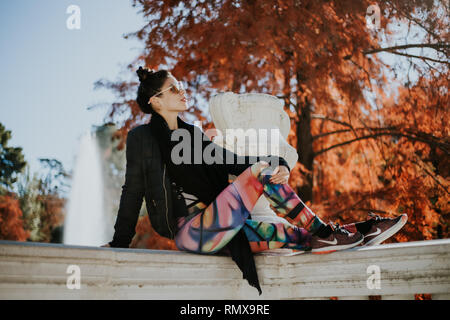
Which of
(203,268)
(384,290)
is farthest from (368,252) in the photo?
(203,268)

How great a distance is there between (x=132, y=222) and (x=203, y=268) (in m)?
0.57

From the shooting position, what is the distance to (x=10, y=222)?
1260 cm

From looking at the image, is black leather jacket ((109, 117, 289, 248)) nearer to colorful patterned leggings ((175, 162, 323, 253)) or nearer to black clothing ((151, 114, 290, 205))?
black clothing ((151, 114, 290, 205))

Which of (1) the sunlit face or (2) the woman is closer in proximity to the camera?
(2) the woman

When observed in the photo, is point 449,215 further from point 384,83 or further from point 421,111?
point 384,83

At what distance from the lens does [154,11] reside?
573 centimetres

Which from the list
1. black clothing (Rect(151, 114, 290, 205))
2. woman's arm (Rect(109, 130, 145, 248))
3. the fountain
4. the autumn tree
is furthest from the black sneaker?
the fountain

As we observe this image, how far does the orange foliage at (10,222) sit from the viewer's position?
41.1 ft

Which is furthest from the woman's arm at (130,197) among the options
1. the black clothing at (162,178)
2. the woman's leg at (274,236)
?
the woman's leg at (274,236)

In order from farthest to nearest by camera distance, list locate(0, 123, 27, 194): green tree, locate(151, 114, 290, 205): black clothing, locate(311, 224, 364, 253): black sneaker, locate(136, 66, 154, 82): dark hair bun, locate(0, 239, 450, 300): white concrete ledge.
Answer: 1. locate(0, 123, 27, 194): green tree
2. locate(136, 66, 154, 82): dark hair bun
3. locate(151, 114, 290, 205): black clothing
4. locate(311, 224, 364, 253): black sneaker
5. locate(0, 239, 450, 300): white concrete ledge

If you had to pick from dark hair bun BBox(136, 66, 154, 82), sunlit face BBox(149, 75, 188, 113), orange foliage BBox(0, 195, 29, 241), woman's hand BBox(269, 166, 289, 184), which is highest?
dark hair bun BBox(136, 66, 154, 82)

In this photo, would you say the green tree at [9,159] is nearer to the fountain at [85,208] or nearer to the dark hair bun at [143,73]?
the fountain at [85,208]

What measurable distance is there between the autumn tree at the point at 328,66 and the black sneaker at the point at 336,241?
2959mm

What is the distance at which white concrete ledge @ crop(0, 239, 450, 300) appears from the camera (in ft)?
Result: 5.89
